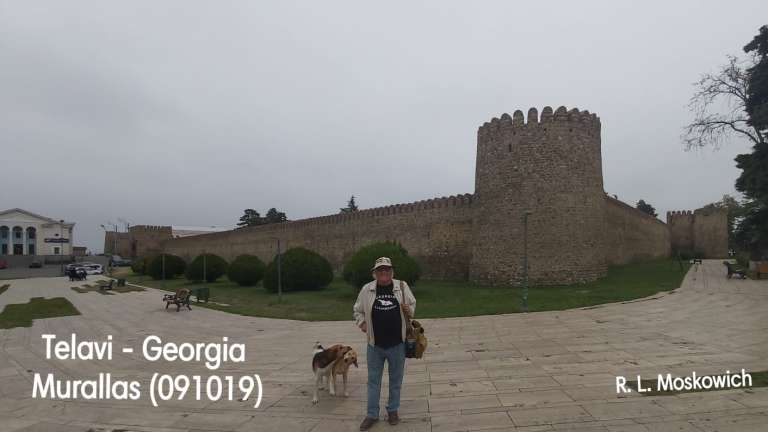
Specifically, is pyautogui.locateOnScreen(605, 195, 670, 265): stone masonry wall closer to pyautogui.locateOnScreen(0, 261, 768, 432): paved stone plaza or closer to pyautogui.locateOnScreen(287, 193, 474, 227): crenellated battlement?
pyautogui.locateOnScreen(287, 193, 474, 227): crenellated battlement

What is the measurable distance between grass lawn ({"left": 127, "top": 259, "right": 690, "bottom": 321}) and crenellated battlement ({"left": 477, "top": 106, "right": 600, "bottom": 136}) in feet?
19.9

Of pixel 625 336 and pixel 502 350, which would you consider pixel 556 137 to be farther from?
pixel 502 350

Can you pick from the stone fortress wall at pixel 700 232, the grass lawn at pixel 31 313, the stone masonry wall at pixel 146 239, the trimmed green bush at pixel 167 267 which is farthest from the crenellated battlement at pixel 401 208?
the stone masonry wall at pixel 146 239

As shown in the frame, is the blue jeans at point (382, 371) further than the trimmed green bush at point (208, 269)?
No

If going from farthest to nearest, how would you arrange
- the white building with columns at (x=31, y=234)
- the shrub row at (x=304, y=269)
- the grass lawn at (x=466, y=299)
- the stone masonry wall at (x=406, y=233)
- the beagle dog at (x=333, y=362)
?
the white building with columns at (x=31, y=234), the stone masonry wall at (x=406, y=233), the shrub row at (x=304, y=269), the grass lawn at (x=466, y=299), the beagle dog at (x=333, y=362)

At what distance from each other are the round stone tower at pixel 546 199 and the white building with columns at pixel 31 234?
71150 millimetres

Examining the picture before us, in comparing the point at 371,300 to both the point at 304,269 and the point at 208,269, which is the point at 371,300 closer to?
the point at 304,269

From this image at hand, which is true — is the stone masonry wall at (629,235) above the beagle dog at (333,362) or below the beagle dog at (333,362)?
above

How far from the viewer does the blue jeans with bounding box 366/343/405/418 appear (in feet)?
13.4

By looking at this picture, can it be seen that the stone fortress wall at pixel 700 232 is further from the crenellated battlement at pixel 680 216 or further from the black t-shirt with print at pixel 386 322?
the black t-shirt with print at pixel 386 322

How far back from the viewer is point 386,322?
4.07 meters

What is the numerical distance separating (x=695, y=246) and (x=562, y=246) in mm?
33897

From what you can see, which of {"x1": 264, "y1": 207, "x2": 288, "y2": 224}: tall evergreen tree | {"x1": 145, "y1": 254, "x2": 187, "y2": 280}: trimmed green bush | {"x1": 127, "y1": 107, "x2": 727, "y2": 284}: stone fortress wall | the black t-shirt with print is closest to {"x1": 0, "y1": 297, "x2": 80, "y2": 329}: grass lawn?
the black t-shirt with print

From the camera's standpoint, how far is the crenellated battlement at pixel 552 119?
57.0 feet
